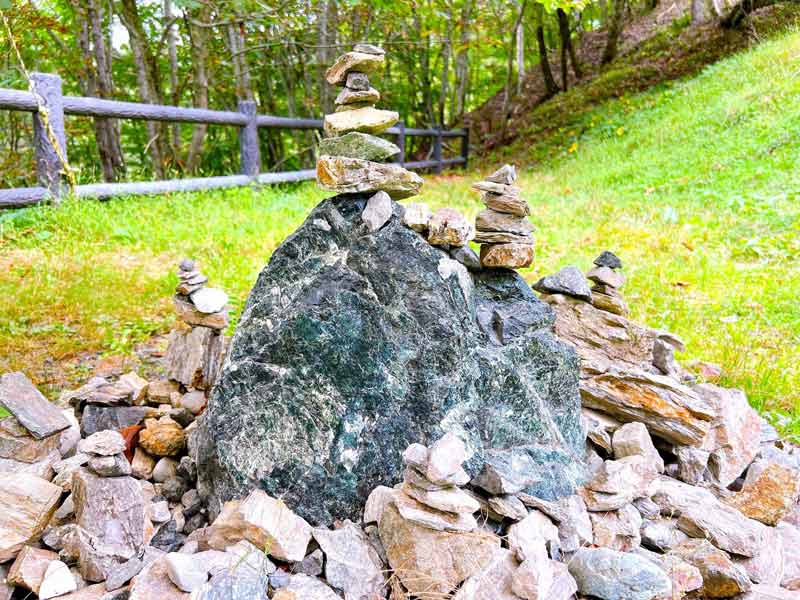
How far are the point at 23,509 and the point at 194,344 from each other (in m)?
0.99

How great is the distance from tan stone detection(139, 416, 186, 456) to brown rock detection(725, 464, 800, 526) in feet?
7.46

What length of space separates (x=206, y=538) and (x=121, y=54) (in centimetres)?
1250

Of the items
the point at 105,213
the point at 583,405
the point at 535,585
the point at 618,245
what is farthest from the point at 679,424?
the point at 105,213

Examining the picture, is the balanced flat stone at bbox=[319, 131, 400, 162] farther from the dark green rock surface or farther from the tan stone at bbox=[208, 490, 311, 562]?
the tan stone at bbox=[208, 490, 311, 562]

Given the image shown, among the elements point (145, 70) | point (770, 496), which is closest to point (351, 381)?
point (770, 496)

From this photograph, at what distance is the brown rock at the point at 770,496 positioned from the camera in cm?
252

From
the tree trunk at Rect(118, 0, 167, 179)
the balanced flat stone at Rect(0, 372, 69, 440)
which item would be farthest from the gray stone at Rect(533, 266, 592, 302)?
the tree trunk at Rect(118, 0, 167, 179)

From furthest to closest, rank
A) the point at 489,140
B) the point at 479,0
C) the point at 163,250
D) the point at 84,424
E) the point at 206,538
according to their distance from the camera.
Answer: the point at 489,140 < the point at 479,0 < the point at 163,250 < the point at 84,424 < the point at 206,538

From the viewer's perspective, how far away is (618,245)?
6504 millimetres

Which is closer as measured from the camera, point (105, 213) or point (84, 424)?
point (84, 424)

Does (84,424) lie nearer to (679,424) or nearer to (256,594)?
(256,594)

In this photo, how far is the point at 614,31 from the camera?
1770 centimetres

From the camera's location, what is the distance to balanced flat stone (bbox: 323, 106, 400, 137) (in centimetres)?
230

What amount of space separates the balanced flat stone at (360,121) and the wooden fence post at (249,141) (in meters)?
6.94
